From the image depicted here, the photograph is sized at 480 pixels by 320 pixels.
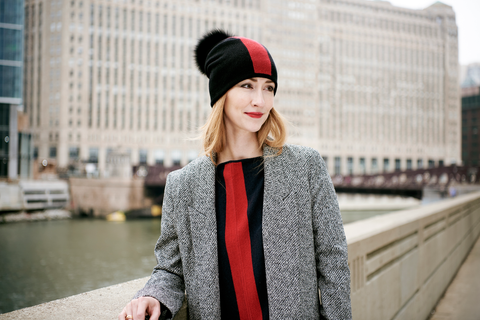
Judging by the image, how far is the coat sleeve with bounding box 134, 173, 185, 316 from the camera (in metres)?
1.32

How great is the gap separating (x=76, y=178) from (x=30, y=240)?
12.5 m

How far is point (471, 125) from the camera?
253ft

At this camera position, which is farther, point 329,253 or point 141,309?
point 329,253

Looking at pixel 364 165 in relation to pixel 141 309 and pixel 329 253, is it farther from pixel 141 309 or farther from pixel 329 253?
pixel 141 309

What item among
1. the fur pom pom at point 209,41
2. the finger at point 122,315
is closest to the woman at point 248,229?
the finger at point 122,315

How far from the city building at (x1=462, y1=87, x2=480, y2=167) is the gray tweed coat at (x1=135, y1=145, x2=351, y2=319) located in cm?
8804

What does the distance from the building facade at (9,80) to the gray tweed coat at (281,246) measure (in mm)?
40067

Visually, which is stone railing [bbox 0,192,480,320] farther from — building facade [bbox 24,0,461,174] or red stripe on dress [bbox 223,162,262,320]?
building facade [bbox 24,0,461,174]

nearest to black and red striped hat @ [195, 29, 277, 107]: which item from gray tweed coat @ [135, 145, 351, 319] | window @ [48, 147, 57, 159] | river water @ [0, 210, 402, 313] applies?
gray tweed coat @ [135, 145, 351, 319]

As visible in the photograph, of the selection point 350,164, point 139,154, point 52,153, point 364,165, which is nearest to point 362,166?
point 364,165

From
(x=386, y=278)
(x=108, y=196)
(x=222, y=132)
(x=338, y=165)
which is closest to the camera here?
(x=222, y=132)

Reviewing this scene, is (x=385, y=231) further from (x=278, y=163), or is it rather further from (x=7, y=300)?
(x=7, y=300)

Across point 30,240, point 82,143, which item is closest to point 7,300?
point 30,240

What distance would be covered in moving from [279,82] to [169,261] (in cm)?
5745
